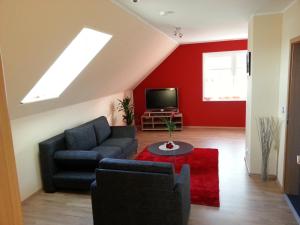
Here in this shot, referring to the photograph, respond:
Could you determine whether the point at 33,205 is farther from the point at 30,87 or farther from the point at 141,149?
the point at 141,149

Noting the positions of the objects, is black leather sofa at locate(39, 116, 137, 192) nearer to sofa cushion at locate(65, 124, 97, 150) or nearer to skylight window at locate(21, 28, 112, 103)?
sofa cushion at locate(65, 124, 97, 150)

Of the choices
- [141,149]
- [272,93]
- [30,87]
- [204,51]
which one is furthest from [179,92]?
[30,87]

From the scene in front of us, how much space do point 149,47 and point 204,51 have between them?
8.20 ft

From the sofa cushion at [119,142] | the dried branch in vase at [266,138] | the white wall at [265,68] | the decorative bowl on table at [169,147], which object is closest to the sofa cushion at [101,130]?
the sofa cushion at [119,142]

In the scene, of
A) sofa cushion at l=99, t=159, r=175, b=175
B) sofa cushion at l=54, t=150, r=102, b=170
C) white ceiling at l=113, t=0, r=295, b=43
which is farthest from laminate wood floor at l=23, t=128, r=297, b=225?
white ceiling at l=113, t=0, r=295, b=43

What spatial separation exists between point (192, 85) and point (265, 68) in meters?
3.62

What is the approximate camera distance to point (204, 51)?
700 cm

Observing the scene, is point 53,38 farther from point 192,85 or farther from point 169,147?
point 192,85

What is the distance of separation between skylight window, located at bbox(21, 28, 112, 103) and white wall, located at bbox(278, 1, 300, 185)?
240 centimetres

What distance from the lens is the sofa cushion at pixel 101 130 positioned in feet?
15.5

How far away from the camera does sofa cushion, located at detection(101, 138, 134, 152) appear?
461 centimetres

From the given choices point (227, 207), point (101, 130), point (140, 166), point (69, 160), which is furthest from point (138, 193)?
point (101, 130)

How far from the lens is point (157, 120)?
736cm

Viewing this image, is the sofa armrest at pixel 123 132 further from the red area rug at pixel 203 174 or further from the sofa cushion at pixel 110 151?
the sofa cushion at pixel 110 151
